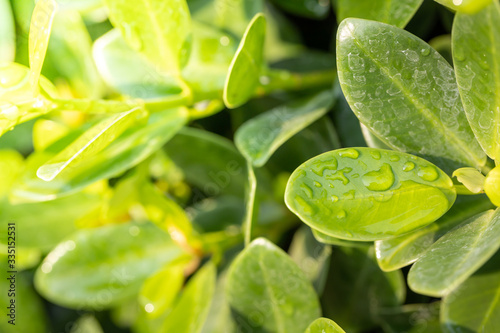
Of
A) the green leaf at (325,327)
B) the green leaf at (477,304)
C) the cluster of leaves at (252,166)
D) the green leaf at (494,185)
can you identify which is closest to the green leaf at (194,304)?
the cluster of leaves at (252,166)

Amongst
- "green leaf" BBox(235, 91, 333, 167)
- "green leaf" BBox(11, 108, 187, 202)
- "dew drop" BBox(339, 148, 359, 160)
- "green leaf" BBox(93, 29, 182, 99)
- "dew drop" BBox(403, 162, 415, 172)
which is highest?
"dew drop" BBox(403, 162, 415, 172)

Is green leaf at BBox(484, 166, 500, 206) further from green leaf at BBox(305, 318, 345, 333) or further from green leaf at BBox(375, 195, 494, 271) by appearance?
green leaf at BBox(305, 318, 345, 333)

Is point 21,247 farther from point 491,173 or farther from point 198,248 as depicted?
point 491,173

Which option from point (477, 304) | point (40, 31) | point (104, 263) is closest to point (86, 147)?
point (40, 31)

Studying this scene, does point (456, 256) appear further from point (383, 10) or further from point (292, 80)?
point (292, 80)

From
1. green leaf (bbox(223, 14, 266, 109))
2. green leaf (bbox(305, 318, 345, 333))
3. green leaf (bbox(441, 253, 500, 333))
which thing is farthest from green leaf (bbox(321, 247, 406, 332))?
green leaf (bbox(223, 14, 266, 109))

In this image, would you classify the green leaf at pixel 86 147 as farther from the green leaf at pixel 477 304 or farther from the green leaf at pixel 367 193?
the green leaf at pixel 477 304
